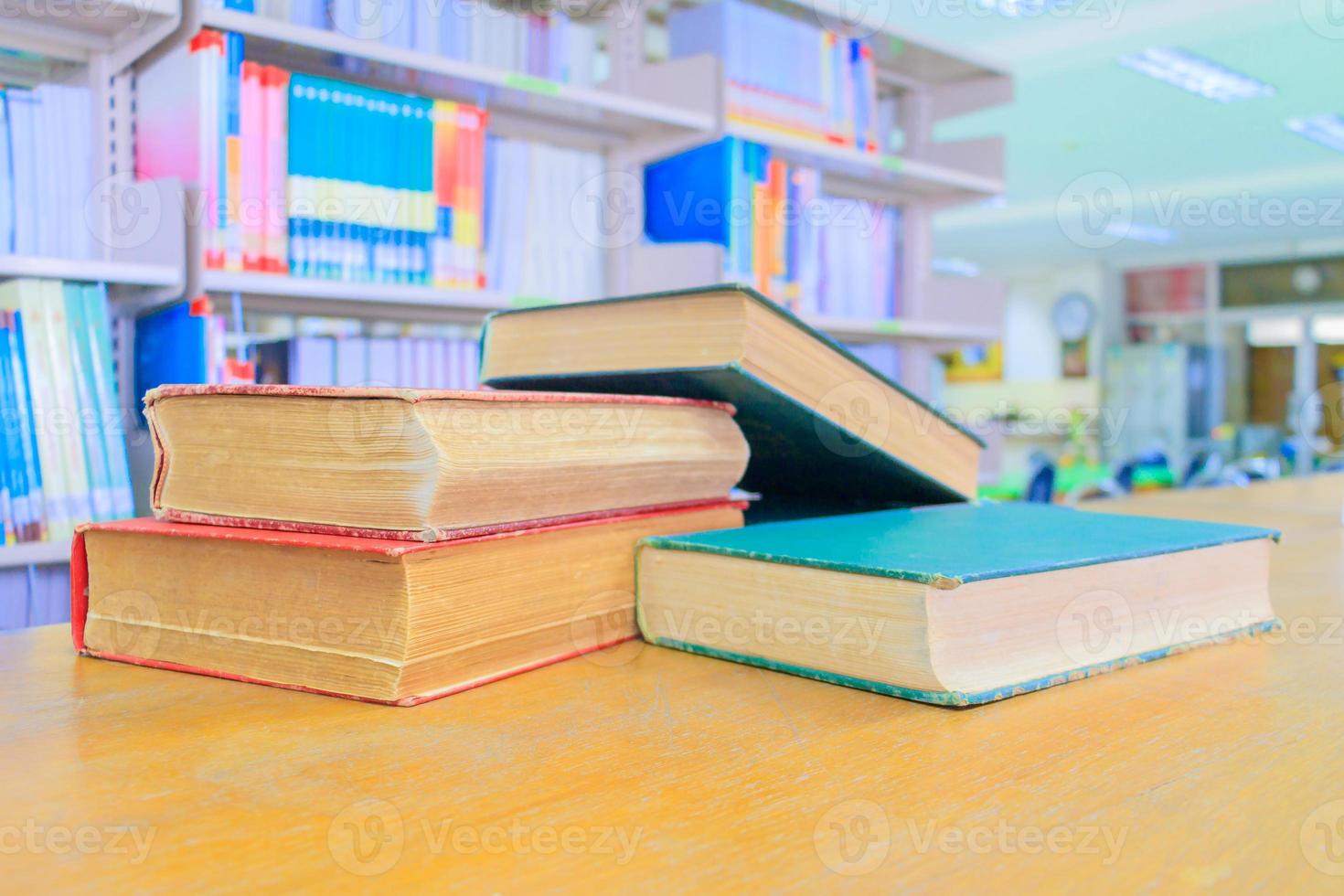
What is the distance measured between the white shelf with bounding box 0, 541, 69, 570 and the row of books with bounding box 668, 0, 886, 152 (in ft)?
4.87

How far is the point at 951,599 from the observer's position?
0.41m

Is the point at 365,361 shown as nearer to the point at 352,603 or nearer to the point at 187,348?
the point at 187,348

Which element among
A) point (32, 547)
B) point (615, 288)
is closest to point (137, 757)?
point (32, 547)

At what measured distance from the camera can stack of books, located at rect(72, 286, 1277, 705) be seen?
42 cm

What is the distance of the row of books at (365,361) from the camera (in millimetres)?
1710

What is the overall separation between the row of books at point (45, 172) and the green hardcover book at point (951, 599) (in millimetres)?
1381

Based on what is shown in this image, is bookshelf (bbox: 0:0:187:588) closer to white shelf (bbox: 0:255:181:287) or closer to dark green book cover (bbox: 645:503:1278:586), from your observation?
white shelf (bbox: 0:255:181:287)

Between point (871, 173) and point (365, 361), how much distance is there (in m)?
1.41

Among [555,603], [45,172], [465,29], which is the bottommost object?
[555,603]

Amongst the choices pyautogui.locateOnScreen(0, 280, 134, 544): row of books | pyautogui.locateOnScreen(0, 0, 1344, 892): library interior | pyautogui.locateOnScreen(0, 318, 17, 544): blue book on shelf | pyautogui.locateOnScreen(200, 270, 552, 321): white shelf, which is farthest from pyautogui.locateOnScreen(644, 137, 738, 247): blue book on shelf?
pyautogui.locateOnScreen(0, 318, 17, 544): blue book on shelf

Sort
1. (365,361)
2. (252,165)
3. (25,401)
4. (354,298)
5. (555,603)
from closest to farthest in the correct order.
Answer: (555,603) → (25,401) → (252,165) → (354,298) → (365,361)

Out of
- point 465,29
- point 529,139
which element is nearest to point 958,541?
point 465,29

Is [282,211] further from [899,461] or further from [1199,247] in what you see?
[1199,247]

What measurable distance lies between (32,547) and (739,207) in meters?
1.44
